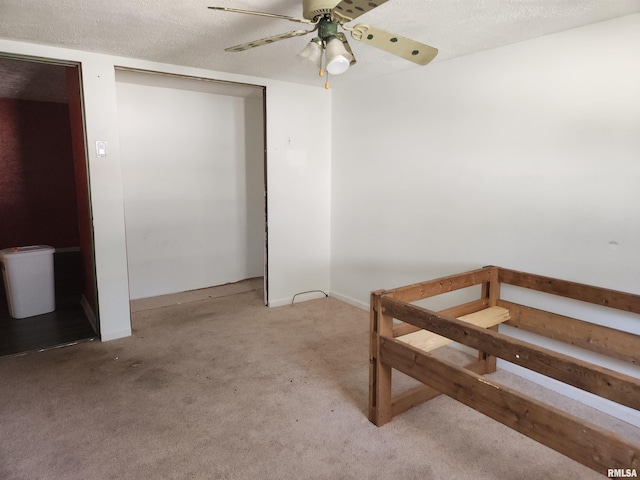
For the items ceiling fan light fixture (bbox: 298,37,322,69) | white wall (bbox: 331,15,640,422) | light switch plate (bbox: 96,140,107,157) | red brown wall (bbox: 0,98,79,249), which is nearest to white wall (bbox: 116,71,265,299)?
light switch plate (bbox: 96,140,107,157)

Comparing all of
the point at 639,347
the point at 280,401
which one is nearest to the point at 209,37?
the point at 280,401

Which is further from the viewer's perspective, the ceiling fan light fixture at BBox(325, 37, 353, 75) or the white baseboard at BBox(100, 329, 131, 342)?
the white baseboard at BBox(100, 329, 131, 342)

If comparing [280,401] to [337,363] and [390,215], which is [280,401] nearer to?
[337,363]

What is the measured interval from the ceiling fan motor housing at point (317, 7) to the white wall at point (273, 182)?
6.67 feet

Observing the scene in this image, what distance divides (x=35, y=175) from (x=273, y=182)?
320 cm

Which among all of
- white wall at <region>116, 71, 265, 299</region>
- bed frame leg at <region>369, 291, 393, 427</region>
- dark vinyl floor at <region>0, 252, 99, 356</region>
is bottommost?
dark vinyl floor at <region>0, 252, 99, 356</region>

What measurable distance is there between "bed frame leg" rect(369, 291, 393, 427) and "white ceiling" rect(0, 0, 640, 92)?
5.04ft

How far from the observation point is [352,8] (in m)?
1.54

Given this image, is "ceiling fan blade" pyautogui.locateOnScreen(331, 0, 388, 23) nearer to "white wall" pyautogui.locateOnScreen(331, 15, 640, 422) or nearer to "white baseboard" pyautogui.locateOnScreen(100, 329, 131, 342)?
"white wall" pyautogui.locateOnScreen(331, 15, 640, 422)

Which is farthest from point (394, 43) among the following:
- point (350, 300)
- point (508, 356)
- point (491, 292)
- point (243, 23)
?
point (350, 300)

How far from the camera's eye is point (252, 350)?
3051mm

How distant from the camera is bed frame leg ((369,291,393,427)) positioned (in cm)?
207

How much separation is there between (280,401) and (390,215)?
193cm

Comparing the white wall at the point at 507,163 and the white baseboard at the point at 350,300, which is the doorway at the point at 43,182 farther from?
the white wall at the point at 507,163
